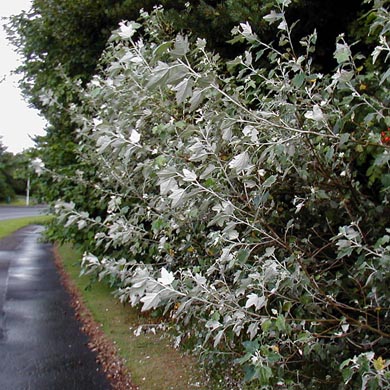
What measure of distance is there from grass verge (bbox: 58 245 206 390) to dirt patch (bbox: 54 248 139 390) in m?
0.06

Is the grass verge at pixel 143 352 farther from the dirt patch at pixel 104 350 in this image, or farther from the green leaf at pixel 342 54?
the green leaf at pixel 342 54

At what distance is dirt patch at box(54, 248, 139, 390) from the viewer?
15.0 feet

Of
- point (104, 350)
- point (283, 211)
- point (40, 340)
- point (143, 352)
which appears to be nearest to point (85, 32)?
point (40, 340)

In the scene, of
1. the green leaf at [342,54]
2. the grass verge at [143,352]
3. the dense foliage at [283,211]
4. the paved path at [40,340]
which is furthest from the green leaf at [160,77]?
the paved path at [40,340]

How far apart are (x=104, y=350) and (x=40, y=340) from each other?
37.4 inches

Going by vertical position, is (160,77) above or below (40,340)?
above

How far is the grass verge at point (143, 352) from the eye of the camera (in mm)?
4367

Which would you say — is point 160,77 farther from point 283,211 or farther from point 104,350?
point 104,350

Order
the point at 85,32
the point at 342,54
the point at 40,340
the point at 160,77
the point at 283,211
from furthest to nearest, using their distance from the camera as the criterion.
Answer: the point at 85,32 < the point at 40,340 < the point at 283,211 < the point at 342,54 < the point at 160,77

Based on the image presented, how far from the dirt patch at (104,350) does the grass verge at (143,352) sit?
0.19 feet

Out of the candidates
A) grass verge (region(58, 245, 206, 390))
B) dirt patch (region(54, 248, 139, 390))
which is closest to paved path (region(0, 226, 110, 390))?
dirt patch (region(54, 248, 139, 390))

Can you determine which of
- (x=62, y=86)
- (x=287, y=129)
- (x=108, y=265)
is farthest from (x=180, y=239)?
(x=62, y=86)

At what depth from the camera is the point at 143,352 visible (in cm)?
523

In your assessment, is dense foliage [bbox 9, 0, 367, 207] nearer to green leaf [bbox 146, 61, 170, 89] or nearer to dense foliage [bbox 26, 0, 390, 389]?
dense foliage [bbox 26, 0, 390, 389]
